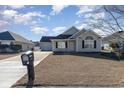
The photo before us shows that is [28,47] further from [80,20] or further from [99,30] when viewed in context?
[99,30]

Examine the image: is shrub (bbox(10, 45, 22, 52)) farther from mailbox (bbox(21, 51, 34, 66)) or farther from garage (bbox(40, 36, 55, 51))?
mailbox (bbox(21, 51, 34, 66))

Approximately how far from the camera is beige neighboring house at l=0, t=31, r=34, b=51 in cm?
1100

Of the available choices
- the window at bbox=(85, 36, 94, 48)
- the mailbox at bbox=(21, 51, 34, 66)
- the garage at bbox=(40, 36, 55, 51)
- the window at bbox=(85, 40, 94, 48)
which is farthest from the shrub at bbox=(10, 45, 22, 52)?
the window at bbox=(85, 36, 94, 48)

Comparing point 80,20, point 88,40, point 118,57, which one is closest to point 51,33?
point 80,20

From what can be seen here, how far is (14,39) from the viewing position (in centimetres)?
1223

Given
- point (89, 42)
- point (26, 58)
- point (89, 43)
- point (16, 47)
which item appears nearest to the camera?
point (26, 58)

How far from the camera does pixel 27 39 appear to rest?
35.5 ft

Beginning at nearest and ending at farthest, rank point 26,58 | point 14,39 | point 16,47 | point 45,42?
point 26,58 < point 14,39 < point 16,47 < point 45,42

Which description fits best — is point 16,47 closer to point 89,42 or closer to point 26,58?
point 26,58

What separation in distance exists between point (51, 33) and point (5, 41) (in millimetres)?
2224

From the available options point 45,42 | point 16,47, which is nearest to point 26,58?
point 16,47

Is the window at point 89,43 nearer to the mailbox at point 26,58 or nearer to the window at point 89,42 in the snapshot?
the window at point 89,42
